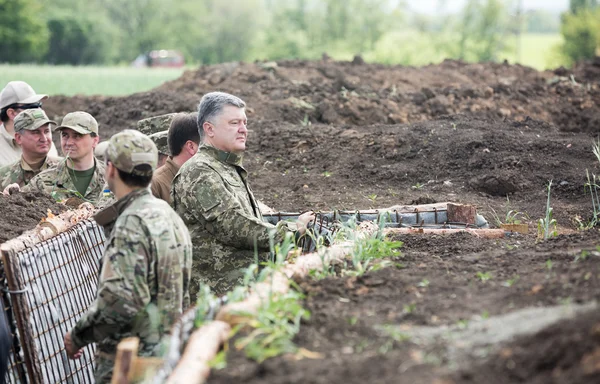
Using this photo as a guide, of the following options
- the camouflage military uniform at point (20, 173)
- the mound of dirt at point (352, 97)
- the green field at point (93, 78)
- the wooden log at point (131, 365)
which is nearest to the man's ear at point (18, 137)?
the camouflage military uniform at point (20, 173)

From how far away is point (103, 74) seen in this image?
134 ft

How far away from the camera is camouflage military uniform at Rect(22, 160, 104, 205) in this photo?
8023 millimetres

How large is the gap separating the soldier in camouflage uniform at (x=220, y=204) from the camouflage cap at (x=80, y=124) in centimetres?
186

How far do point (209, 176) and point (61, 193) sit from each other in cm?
250

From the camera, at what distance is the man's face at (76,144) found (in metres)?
7.80

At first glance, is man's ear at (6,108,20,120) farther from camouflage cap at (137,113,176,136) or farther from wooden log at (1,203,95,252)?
wooden log at (1,203,95,252)

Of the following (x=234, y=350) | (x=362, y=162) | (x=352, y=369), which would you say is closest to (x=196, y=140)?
(x=234, y=350)

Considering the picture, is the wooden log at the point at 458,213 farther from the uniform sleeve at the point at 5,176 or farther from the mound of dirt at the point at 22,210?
the uniform sleeve at the point at 5,176

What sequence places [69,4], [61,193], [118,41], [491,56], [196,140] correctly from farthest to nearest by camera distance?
1. [69,4]
2. [118,41]
3. [491,56]
4. [61,193]
5. [196,140]

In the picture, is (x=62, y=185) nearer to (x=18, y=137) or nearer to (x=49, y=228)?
(x=18, y=137)

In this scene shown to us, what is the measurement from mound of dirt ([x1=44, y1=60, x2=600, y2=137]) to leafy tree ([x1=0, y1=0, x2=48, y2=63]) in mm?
46831

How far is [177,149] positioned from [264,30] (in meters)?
75.3

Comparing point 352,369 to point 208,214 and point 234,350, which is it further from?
point 208,214

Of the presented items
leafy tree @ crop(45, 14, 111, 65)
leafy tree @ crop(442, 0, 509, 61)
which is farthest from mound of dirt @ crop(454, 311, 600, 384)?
leafy tree @ crop(45, 14, 111, 65)
